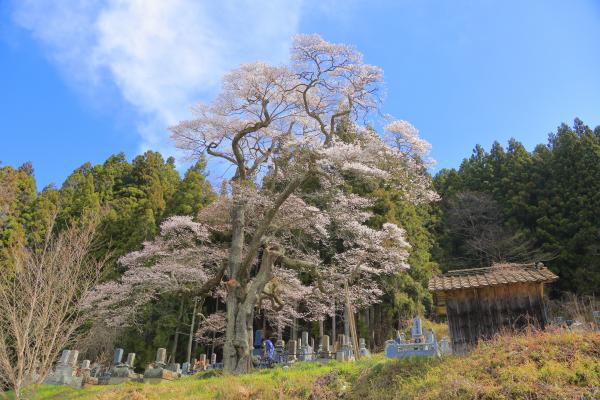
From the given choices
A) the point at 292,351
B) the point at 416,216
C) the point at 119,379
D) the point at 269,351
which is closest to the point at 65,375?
the point at 119,379

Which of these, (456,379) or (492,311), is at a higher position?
(492,311)

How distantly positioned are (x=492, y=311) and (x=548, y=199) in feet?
77.1

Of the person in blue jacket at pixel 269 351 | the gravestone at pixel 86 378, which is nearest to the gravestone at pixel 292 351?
the person in blue jacket at pixel 269 351

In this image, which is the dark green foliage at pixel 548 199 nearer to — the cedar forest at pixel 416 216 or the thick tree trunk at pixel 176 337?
the cedar forest at pixel 416 216

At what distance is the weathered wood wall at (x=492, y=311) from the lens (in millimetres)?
10281

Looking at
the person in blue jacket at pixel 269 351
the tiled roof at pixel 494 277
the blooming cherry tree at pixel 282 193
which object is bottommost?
the person in blue jacket at pixel 269 351

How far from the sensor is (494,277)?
10.8 m

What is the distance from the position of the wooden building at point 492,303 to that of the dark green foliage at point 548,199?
17.8 m

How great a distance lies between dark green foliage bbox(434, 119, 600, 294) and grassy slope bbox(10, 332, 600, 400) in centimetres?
1992

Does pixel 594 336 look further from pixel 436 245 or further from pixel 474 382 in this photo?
pixel 436 245

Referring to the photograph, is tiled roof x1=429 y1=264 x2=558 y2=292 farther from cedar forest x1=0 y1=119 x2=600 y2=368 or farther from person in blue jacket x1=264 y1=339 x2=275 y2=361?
cedar forest x1=0 y1=119 x2=600 y2=368

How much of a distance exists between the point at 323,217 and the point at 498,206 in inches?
769

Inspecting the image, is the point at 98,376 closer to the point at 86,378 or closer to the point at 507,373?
the point at 86,378

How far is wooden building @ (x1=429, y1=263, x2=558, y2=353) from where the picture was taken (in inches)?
404
